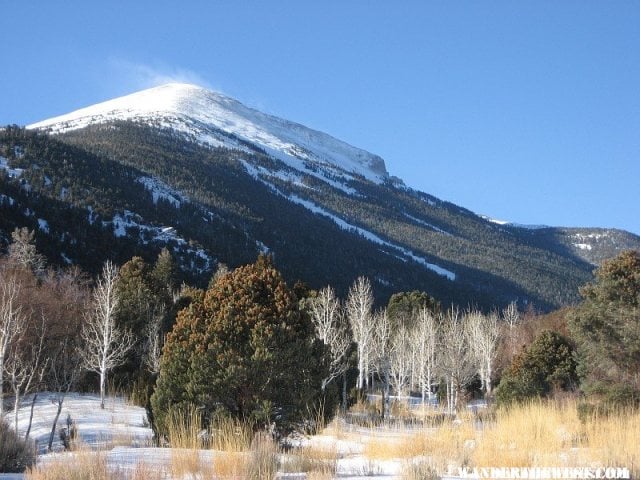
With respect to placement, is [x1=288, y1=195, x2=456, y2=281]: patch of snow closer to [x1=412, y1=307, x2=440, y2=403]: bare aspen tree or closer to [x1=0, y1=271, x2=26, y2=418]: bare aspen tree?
[x1=412, y1=307, x2=440, y2=403]: bare aspen tree

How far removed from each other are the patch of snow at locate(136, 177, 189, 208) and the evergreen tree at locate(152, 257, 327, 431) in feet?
326

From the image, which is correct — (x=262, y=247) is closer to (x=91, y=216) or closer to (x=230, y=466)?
(x=91, y=216)

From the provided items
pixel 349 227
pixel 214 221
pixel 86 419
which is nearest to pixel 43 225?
pixel 214 221

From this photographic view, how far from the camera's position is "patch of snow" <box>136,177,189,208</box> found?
110562mm

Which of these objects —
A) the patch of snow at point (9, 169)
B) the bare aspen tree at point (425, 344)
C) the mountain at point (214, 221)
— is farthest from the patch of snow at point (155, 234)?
the bare aspen tree at point (425, 344)

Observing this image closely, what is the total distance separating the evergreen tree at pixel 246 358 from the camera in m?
9.96

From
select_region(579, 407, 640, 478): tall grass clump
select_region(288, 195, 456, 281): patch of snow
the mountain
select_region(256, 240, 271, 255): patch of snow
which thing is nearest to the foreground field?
select_region(579, 407, 640, 478): tall grass clump

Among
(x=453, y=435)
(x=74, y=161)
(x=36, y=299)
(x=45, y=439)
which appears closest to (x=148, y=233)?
(x=74, y=161)

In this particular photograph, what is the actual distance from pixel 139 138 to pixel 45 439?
503ft

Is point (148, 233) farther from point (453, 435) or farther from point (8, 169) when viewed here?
point (453, 435)

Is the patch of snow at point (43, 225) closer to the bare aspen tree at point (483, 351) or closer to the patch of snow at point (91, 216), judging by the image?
the patch of snow at point (91, 216)

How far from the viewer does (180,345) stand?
35.2 ft

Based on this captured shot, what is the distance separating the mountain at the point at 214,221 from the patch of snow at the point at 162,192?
42cm

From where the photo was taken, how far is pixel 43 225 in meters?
73.2
